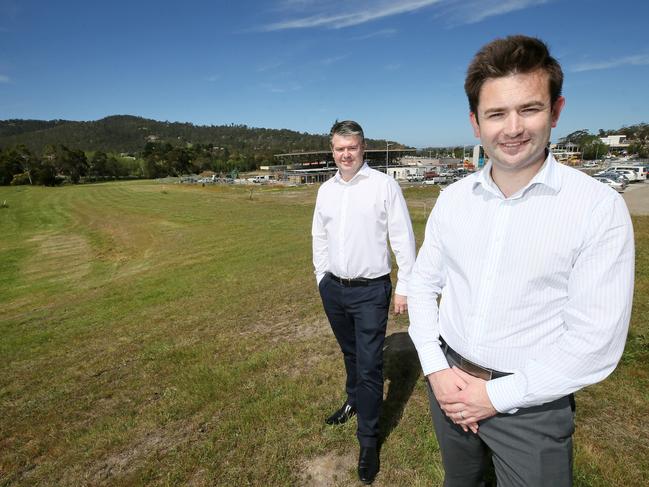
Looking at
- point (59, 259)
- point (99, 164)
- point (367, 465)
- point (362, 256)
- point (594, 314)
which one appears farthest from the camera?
point (99, 164)

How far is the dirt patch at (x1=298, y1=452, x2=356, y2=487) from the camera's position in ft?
8.92

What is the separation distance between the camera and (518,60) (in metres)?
1.35

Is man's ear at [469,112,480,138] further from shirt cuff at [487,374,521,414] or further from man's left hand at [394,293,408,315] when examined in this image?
man's left hand at [394,293,408,315]

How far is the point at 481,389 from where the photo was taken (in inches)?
59.4

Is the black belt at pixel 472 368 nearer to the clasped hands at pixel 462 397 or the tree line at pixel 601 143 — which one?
the clasped hands at pixel 462 397

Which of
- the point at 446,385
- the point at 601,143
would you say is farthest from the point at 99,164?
the point at 601,143

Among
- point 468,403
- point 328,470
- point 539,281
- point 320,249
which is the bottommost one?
point 328,470

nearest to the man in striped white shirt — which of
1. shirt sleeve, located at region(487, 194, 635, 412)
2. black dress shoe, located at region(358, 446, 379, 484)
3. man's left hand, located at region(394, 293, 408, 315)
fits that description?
shirt sleeve, located at region(487, 194, 635, 412)

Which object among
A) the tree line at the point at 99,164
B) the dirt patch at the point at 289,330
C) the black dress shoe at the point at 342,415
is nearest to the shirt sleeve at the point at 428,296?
the black dress shoe at the point at 342,415

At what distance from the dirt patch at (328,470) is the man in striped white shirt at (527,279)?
143 cm

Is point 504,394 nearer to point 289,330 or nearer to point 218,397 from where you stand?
point 218,397

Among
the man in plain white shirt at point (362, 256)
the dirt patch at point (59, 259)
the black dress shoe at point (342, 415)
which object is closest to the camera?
the man in plain white shirt at point (362, 256)

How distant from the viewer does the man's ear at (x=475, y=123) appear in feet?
5.11

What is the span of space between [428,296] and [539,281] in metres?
0.59
